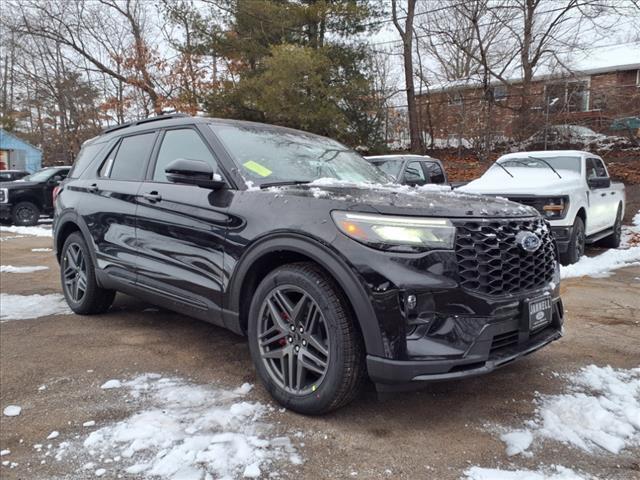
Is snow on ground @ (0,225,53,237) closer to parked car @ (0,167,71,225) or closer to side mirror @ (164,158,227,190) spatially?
parked car @ (0,167,71,225)

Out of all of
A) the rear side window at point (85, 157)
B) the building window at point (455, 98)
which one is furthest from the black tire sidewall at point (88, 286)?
the building window at point (455, 98)

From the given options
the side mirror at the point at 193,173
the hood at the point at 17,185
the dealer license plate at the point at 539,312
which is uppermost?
the side mirror at the point at 193,173

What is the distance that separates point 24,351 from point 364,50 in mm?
14749

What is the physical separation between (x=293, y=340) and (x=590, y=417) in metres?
1.62

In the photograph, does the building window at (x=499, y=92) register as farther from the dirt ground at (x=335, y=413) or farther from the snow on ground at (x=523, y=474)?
the snow on ground at (x=523, y=474)

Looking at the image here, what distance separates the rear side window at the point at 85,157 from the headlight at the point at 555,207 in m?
5.45

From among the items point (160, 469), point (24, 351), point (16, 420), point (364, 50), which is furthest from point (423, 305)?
point (364, 50)

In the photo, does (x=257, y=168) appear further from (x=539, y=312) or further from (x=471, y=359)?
(x=539, y=312)

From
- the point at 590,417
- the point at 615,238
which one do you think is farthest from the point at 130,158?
the point at 615,238

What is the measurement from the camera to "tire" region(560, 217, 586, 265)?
262 inches

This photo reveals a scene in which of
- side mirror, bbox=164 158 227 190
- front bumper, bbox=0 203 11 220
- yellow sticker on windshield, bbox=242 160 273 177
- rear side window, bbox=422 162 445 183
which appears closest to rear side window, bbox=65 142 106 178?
side mirror, bbox=164 158 227 190

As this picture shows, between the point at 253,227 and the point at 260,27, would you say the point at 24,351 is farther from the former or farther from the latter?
the point at 260,27

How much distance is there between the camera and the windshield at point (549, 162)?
786 cm

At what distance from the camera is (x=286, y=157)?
11.6 feet
